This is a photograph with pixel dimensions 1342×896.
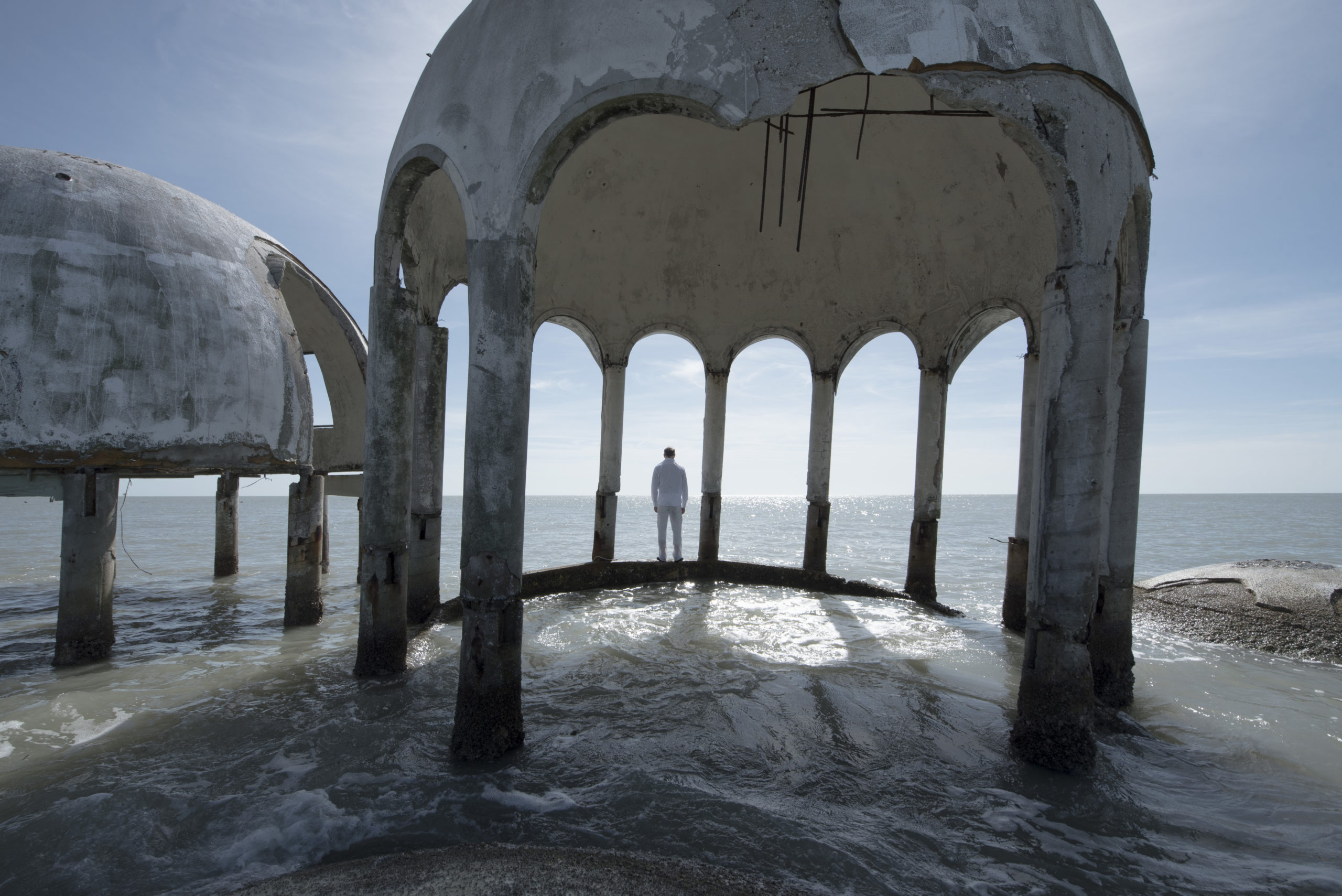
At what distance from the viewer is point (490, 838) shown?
11.6 feet

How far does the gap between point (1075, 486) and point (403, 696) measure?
5.22 metres

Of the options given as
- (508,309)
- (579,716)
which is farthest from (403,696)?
(508,309)

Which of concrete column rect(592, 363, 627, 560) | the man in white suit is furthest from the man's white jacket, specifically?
concrete column rect(592, 363, 627, 560)

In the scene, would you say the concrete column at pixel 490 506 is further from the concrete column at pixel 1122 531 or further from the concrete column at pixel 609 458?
the concrete column at pixel 609 458

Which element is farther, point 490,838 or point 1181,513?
point 1181,513

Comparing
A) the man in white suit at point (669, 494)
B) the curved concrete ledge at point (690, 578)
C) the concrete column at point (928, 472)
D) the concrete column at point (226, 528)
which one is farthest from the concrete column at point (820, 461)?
the concrete column at point (226, 528)

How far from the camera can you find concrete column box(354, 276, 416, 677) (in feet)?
19.2

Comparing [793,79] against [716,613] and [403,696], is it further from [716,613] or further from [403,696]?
[716,613]

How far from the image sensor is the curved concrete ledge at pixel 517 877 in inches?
112

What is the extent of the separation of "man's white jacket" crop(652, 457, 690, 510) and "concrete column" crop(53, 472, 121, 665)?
7246 millimetres

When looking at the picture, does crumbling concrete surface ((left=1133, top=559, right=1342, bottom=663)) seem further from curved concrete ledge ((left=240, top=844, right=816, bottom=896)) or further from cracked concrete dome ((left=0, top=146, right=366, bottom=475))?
cracked concrete dome ((left=0, top=146, right=366, bottom=475))

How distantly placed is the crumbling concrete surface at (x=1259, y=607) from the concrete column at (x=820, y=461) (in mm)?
4457

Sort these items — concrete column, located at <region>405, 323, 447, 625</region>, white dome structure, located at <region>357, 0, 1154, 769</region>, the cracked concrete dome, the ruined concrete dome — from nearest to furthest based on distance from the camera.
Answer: the ruined concrete dome, white dome structure, located at <region>357, 0, 1154, 769</region>, the cracked concrete dome, concrete column, located at <region>405, 323, 447, 625</region>

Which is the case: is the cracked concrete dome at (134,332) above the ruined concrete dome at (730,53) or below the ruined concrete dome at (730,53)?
below
